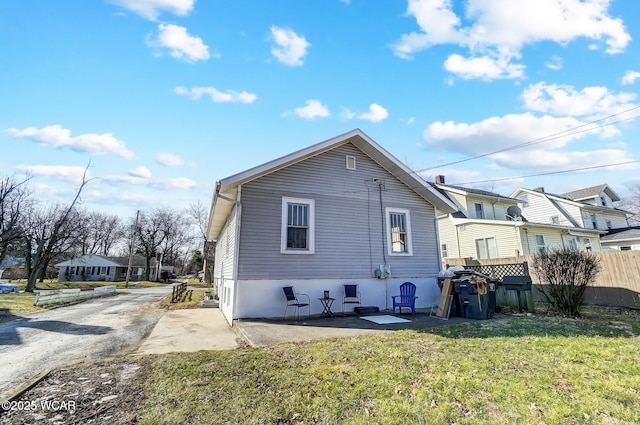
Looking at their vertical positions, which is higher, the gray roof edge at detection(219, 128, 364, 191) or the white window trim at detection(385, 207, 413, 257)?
the gray roof edge at detection(219, 128, 364, 191)

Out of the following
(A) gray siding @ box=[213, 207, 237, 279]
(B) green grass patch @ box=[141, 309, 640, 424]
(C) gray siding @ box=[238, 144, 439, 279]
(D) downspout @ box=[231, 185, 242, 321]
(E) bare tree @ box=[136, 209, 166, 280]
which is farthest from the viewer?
(E) bare tree @ box=[136, 209, 166, 280]

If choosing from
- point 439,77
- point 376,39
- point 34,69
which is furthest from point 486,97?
point 34,69

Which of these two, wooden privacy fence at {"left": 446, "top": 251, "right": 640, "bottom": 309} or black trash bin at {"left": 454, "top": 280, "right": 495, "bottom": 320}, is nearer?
black trash bin at {"left": 454, "top": 280, "right": 495, "bottom": 320}

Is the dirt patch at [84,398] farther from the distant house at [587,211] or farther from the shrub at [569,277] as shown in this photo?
the distant house at [587,211]

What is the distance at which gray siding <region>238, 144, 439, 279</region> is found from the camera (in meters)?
8.38

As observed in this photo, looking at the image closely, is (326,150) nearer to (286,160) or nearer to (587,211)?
(286,160)

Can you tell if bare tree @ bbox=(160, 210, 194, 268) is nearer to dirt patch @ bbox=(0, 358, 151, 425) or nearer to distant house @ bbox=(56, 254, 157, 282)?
distant house @ bbox=(56, 254, 157, 282)

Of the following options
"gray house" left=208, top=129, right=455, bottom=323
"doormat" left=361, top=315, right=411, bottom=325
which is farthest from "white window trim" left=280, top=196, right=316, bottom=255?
"doormat" left=361, top=315, right=411, bottom=325

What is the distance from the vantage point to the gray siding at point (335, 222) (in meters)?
8.38

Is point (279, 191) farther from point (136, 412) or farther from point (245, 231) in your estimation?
point (136, 412)

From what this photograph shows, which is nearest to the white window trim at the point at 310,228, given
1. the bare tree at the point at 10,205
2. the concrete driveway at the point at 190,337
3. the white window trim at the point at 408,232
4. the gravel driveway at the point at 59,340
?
the concrete driveway at the point at 190,337

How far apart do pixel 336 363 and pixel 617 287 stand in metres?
12.7

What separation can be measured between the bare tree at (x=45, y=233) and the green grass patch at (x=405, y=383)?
2797 centimetres

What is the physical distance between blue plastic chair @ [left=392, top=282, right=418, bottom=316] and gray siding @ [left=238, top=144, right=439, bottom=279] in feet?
2.27
